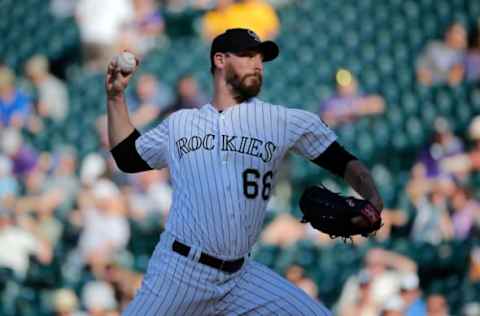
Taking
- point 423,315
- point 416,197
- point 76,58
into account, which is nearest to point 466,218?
point 416,197

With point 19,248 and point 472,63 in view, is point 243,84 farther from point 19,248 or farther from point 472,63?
point 472,63

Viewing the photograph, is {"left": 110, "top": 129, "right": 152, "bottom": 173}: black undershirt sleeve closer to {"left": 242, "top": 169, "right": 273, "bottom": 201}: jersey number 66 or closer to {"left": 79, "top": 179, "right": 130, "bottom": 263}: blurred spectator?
{"left": 242, "top": 169, "right": 273, "bottom": 201}: jersey number 66

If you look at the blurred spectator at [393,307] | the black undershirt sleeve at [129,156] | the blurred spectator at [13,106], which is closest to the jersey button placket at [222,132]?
the black undershirt sleeve at [129,156]

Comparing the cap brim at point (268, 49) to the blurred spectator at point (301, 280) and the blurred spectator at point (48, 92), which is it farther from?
the blurred spectator at point (48, 92)

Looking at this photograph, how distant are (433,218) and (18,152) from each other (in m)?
3.51

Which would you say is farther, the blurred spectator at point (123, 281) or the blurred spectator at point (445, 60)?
the blurred spectator at point (445, 60)

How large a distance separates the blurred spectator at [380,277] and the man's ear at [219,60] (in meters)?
3.60

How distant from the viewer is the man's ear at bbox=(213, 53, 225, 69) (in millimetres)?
3879

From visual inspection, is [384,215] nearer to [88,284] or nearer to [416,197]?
[416,197]

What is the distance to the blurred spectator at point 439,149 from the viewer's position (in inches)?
319

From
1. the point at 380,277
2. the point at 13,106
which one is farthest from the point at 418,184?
the point at 13,106

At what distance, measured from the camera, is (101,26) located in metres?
9.94

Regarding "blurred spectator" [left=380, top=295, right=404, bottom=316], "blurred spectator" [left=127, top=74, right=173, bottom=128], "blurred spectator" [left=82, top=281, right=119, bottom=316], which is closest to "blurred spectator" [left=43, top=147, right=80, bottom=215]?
"blurred spectator" [left=127, top=74, right=173, bottom=128]

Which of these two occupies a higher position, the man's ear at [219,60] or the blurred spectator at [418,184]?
the man's ear at [219,60]
